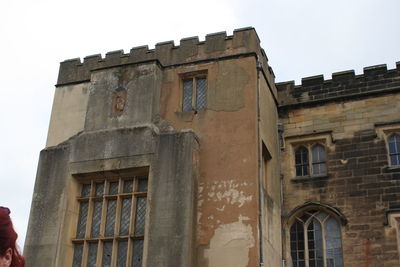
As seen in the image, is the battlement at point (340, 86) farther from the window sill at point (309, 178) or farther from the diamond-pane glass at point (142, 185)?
the diamond-pane glass at point (142, 185)

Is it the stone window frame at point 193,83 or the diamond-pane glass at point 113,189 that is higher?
the stone window frame at point 193,83

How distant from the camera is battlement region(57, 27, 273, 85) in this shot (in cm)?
1370

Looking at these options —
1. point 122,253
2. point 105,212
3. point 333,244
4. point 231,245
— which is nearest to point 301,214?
point 333,244

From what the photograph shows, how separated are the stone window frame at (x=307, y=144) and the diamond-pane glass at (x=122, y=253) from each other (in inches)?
192

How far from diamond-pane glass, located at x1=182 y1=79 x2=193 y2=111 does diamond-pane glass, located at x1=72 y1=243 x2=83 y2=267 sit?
400 centimetres

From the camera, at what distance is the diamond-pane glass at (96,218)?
41.2ft

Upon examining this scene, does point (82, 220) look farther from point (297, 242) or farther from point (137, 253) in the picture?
point (297, 242)

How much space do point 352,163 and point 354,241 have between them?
198 cm

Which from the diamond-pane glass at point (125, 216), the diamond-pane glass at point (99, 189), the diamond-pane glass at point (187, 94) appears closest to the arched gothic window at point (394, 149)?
the diamond-pane glass at point (187, 94)

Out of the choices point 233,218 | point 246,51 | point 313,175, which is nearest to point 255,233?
point 233,218

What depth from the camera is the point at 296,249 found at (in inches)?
547

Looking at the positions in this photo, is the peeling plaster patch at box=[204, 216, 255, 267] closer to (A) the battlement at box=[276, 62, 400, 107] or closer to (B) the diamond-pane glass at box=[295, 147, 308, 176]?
(B) the diamond-pane glass at box=[295, 147, 308, 176]

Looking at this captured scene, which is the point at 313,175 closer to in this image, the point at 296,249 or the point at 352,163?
the point at 352,163

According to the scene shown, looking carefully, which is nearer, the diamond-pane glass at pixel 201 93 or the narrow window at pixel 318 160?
the diamond-pane glass at pixel 201 93
